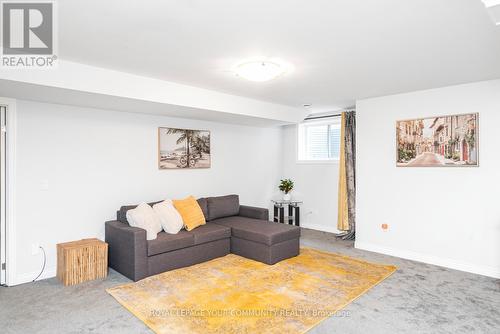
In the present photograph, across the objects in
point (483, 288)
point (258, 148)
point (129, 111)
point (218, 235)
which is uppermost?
point (129, 111)

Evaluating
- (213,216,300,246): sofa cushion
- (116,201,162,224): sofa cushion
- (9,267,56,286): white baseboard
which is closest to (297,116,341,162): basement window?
(213,216,300,246): sofa cushion

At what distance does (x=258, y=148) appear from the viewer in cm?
672

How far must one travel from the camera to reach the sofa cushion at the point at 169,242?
384cm

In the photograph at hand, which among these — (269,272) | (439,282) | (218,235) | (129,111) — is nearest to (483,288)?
(439,282)

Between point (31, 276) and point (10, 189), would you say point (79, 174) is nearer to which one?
point (10, 189)

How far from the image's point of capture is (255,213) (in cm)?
540

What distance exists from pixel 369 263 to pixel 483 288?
127cm

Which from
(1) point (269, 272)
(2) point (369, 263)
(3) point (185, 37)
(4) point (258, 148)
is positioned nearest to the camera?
(3) point (185, 37)

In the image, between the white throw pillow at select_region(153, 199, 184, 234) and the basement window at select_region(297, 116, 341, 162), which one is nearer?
the white throw pillow at select_region(153, 199, 184, 234)

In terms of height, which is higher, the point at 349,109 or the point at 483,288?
the point at 349,109

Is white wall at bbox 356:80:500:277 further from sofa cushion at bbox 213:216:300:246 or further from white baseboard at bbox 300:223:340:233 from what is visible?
sofa cushion at bbox 213:216:300:246

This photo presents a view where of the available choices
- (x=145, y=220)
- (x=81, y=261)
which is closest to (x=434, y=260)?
(x=145, y=220)

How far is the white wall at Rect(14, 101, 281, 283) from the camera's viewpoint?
374 cm

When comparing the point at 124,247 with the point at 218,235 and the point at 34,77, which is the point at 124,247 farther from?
the point at 34,77
